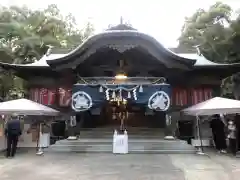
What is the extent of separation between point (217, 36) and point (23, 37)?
14622 millimetres

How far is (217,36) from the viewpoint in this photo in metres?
19.9

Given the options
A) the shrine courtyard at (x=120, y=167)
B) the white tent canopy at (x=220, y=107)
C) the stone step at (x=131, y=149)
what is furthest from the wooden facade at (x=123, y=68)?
the shrine courtyard at (x=120, y=167)

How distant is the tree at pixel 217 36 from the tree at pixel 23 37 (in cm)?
1094

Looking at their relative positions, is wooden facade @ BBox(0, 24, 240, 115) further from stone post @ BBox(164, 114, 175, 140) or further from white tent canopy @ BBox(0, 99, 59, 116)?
white tent canopy @ BBox(0, 99, 59, 116)

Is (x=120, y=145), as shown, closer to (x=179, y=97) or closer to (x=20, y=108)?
(x=20, y=108)

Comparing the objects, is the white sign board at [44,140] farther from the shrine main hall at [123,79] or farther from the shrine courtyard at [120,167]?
the shrine main hall at [123,79]

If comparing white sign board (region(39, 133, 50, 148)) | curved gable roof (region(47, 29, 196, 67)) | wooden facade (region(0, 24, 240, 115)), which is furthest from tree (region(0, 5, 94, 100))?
white sign board (region(39, 133, 50, 148))

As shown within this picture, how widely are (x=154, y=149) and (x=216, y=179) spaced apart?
451 cm

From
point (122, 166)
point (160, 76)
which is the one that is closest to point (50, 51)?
point (160, 76)

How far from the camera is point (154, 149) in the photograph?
11.2 m

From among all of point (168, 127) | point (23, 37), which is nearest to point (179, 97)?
point (168, 127)

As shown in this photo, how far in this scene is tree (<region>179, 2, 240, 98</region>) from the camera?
18.5 metres

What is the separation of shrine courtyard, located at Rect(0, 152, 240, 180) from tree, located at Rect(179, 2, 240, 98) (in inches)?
409

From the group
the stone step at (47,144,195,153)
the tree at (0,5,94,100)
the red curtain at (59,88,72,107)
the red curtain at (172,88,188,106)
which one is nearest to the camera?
the stone step at (47,144,195,153)
